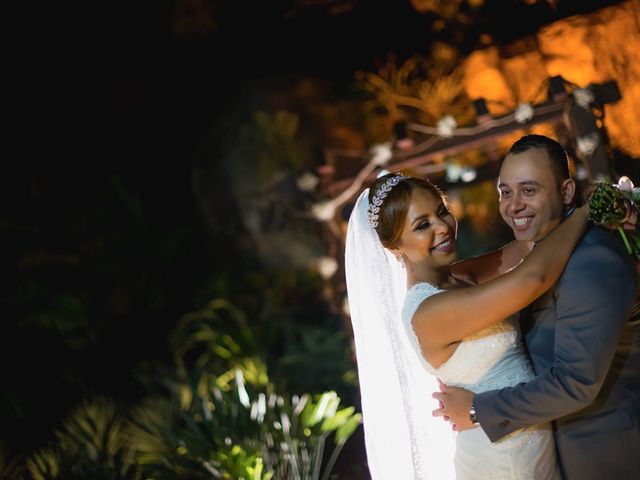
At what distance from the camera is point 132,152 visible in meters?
10.3

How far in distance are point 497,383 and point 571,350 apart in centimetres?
41

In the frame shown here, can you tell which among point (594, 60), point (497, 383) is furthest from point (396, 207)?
point (594, 60)

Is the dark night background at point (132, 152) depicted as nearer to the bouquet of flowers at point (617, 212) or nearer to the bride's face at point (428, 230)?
the bride's face at point (428, 230)

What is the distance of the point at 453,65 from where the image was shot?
8.63 metres

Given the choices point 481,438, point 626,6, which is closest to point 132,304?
point 626,6

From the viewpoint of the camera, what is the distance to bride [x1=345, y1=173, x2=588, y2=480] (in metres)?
2.19

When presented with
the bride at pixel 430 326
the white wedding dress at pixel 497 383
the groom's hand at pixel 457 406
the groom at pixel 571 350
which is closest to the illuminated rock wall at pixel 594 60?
the bride at pixel 430 326

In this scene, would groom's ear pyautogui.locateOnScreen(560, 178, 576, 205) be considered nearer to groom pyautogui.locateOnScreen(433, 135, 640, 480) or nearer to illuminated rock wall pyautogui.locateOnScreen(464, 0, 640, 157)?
groom pyautogui.locateOnScreen(433, 135, 640, 480)

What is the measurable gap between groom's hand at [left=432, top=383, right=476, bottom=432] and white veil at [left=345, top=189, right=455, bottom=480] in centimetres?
33

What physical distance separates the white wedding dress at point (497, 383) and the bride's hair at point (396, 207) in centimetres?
22

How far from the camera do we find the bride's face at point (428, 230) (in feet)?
8.13

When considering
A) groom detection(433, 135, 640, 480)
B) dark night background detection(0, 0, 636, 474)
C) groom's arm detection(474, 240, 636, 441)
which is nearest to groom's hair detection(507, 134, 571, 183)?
groom detection(433, 135, 640, 480)

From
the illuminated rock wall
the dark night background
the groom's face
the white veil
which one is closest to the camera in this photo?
the groom's face

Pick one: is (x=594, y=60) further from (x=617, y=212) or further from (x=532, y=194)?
(x=617, y=212)
